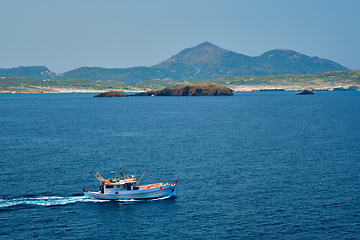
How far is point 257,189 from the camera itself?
85.6 meters

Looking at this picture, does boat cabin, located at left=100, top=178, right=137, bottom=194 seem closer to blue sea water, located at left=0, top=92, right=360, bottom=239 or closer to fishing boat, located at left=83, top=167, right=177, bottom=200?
fishing boat, located at left=83, top=167, right=177, bottom=200

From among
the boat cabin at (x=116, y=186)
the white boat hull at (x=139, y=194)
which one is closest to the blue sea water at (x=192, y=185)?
the white boat hull at (x=139, y=194)

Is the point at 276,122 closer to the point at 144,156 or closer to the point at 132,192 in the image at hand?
the point at 144,156

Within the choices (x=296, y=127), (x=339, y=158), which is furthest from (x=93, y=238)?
(x=296, y=127)

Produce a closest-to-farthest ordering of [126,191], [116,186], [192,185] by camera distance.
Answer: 1. [126,191]
2. [116,186]
3. [192,185]

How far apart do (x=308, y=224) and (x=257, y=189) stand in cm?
1836

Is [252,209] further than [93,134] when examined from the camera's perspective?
No

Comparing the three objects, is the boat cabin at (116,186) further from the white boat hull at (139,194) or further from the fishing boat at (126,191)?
the white boat hull at (139,194)

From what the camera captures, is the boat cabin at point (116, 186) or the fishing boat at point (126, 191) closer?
the fishing boat at point (126, 191)

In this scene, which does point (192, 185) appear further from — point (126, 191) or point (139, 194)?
point (126, 191)

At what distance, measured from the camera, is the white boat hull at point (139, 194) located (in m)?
82.3

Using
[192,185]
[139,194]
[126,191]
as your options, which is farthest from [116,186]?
[192,185]

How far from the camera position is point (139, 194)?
82.8 m

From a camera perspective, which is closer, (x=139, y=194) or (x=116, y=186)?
(x=139, y=194)
